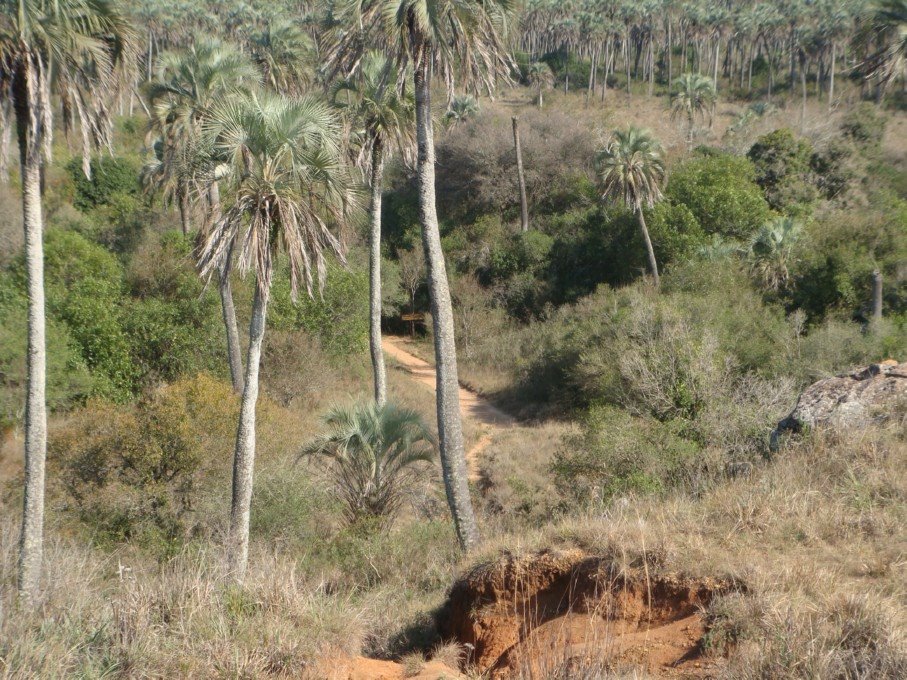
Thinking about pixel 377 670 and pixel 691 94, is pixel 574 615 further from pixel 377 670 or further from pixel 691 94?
pixel 691 94

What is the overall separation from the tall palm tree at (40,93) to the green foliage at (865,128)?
4117cm

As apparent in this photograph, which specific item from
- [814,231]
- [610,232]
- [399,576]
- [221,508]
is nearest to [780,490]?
[399,576]

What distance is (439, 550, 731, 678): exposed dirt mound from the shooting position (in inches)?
241

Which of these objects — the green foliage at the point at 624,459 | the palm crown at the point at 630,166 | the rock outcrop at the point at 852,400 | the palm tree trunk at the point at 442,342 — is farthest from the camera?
the palm crown at the point at 630,166

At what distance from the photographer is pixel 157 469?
15.2 m

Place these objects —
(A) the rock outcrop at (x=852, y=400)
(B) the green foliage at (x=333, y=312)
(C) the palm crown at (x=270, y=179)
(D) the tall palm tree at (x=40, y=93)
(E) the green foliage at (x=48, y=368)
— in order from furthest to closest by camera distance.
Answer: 1. (B) the green foliage at (x=333, y=312)
2. (E) the green foliage at (x=48, y=368)
3. (C) the palm crown at (x=270, y=179)
4. (D) the tall palm tree at (x=40, y=93)
5. (A) the rock outcrop at (x=852, y=400)

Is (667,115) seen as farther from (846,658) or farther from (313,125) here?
(846,658)

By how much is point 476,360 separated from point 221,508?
72.8 ft

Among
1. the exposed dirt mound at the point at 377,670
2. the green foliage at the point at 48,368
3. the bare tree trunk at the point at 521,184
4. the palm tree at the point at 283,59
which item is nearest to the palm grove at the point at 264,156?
the exposed dirt mound at the point at 377,670

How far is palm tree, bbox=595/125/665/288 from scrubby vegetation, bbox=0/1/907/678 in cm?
18

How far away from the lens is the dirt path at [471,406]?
2430 centimetres

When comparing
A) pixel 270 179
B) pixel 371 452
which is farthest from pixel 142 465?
pixel 270 179

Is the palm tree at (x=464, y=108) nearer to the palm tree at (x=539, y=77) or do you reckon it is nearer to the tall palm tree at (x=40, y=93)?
the palm tree at (x=539, y=77)

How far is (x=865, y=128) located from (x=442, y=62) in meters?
37.7
